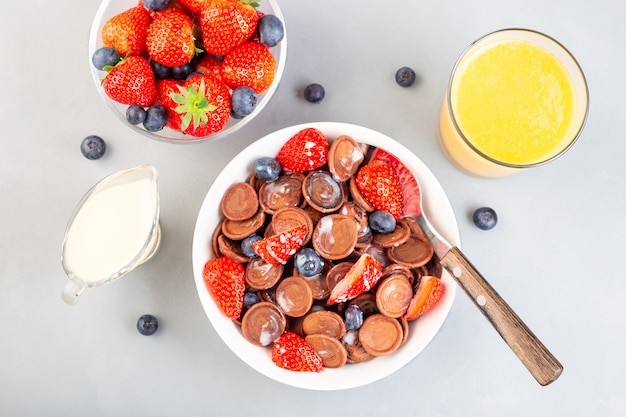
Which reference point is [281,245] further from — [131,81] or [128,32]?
[128,32]

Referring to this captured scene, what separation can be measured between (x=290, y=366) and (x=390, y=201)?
47 cm

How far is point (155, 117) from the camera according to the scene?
1.48m

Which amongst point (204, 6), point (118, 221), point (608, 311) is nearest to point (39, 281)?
point (118, 221)

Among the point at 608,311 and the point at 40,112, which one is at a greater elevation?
the point at 40,112

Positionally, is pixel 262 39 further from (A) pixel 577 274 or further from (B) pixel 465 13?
(A) pixel 577 274

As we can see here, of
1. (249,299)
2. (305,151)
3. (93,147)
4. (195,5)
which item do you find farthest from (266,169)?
(93,147)

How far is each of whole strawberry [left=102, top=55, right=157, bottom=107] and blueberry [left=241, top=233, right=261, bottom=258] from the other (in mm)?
419

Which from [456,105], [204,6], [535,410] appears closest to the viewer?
[204,6]

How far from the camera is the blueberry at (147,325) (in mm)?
1708

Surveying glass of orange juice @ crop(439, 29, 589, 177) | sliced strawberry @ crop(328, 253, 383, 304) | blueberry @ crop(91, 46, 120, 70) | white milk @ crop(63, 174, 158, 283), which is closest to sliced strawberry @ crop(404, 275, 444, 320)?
sliced strawberry @ crop(328, 253, 383, 304)

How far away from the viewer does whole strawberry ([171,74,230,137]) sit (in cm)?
141

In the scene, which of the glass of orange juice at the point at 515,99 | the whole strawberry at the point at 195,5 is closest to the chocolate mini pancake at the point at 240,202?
the whole strawberry at the point at 195,5

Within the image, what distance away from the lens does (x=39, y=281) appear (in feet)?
5.85

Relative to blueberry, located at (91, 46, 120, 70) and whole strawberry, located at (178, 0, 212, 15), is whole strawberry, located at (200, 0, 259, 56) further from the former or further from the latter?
blueberry, located at (91, 46, 120, 70)
